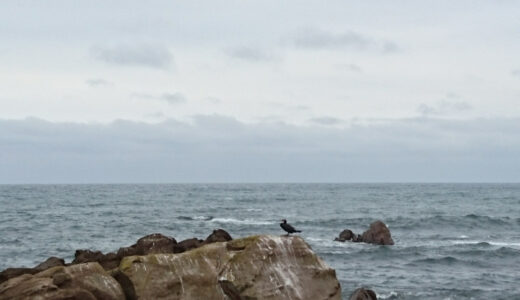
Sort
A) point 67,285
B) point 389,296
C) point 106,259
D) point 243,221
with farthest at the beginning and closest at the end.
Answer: point 243,221, point 389,296, point 106,259, point 67,285

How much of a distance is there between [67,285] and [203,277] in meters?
3.53

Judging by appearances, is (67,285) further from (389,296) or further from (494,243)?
(494,243)

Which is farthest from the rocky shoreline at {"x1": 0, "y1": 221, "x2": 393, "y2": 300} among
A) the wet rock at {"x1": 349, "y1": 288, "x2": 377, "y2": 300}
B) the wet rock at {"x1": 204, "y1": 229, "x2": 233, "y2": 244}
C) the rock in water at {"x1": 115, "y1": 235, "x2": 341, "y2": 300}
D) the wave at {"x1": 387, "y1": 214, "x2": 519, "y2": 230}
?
the wave at {"x1": 387, "y1": 214, "x2": 519, "y2": 230}

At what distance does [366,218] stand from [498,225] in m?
15.2

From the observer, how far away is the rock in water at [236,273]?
1800 centimetres

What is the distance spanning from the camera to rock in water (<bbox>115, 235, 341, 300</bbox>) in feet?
59.1

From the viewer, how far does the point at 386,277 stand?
130 ft

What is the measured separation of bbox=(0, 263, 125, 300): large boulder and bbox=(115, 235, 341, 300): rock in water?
0.62 meters

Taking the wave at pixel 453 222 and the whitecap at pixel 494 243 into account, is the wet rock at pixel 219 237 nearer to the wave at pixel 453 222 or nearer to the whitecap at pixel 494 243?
the whitecap at pixel 494 243

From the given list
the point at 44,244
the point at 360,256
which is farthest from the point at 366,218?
the point at 44,244

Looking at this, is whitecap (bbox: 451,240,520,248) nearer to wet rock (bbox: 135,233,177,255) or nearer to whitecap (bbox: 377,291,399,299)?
whitecap (bbox: 377,291,399,299)

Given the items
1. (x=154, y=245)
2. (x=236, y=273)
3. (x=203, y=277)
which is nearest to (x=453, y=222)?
(x=154, y=245)

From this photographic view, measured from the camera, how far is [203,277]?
1859 centimetres

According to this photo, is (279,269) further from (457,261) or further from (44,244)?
(44,244)
